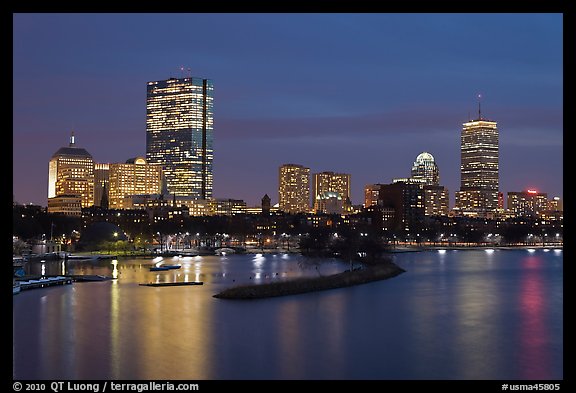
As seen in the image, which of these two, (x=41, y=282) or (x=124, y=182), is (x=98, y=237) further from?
(x=124, y=182)

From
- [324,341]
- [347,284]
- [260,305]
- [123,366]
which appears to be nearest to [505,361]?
[324,341]

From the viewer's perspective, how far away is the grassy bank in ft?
116

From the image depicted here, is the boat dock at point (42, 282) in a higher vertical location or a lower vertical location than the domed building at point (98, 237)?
lower

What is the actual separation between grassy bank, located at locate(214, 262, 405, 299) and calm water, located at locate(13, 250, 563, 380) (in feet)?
3.09

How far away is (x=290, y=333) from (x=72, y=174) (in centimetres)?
17697

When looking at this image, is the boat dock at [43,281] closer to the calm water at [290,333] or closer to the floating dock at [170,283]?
the calm water at [290,333]

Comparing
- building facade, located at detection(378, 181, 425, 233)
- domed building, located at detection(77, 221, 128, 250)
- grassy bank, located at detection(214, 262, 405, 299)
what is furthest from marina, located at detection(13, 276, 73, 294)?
building facade, located at detection(378, 181, 425, 233)

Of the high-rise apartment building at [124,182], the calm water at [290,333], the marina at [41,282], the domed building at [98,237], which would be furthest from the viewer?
the high-rise apartment building at [124,182]

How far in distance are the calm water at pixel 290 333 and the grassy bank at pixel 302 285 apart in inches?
37.0

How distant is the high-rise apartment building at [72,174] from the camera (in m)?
189

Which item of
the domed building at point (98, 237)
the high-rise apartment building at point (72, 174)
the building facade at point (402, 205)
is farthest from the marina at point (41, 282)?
the high-rise apartment building at point (72, 174)
